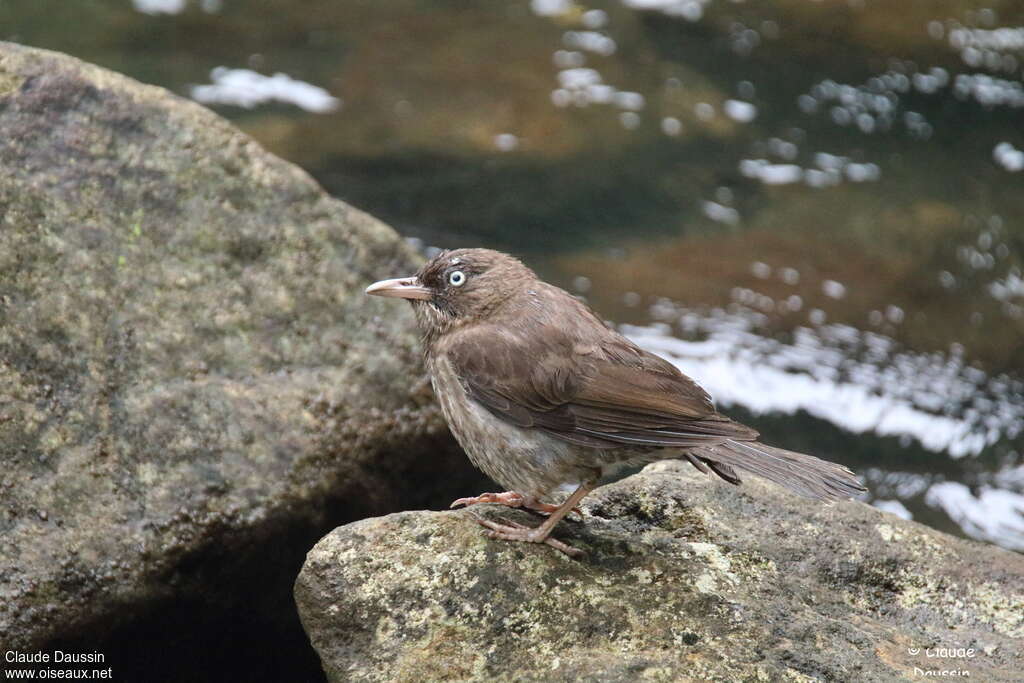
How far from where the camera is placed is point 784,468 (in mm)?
4297

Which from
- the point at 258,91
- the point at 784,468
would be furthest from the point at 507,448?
the point at 258,91

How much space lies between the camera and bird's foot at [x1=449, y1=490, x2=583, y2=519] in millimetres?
4816

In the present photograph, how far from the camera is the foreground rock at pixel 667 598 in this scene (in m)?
3.88

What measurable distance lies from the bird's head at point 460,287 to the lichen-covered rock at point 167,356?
0.62 meters

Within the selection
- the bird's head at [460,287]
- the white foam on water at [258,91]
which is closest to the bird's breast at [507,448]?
the bird's head at [460,287]

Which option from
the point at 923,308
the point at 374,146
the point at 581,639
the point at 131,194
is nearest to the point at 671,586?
the point at 581,639

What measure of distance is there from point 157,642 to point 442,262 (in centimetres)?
194

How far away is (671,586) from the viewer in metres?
4.20

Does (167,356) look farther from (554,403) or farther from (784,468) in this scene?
(784,468)

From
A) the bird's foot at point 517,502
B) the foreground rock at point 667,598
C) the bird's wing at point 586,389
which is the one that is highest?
the bird's wing at point 586,389

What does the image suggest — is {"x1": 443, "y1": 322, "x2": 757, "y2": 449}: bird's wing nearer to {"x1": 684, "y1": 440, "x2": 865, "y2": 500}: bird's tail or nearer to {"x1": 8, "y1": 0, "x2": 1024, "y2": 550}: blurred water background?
{"x1": 684, "y1": 440, "x2": 865, "y2": 500}: bird's tail

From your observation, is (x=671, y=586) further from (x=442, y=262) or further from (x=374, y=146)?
(x=374, y=146)

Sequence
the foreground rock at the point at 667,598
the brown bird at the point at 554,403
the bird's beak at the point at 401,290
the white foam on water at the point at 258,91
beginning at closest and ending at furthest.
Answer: the foreground rock at the point at 667,598, the brown bird at the point at 554,403, the bird's beak at the point at 401,290, the white foam on water at the point at 258,91

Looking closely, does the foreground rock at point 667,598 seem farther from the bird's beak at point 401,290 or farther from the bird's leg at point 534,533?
the bird's beak at point 401,290
